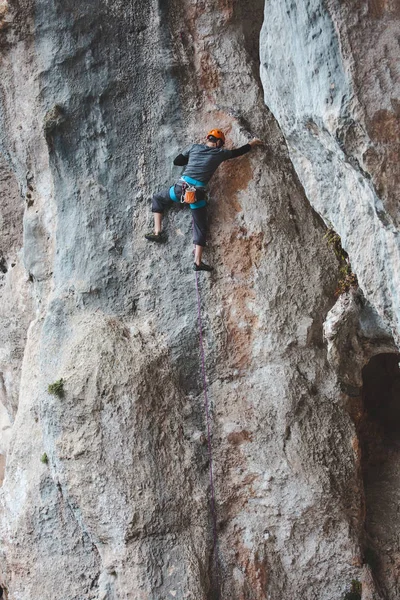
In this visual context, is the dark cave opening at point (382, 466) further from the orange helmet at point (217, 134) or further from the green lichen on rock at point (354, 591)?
the orange helmet at point (217, 134)

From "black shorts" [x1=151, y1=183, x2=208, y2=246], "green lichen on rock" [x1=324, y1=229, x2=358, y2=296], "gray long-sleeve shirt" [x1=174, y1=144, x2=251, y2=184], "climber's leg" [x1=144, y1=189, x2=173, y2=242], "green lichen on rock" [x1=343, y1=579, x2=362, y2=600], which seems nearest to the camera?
"green lichen on rock" [x1=343, y1=579, x2=362, y2=600]

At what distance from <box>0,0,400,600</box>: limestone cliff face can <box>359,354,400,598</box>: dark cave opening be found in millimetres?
26

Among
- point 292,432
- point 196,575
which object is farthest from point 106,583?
point 292,432

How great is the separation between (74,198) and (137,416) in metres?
2.84

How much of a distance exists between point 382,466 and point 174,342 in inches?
122

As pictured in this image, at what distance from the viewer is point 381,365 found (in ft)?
30.1

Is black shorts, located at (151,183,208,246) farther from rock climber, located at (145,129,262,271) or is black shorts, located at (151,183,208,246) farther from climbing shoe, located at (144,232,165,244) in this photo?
climbing shoe, located at (144,232,165,244)

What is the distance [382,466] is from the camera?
27.5 feet

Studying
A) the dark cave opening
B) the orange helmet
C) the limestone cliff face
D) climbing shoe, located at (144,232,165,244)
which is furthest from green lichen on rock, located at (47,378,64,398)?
the dark cave opening

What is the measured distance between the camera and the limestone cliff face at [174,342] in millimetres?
7156

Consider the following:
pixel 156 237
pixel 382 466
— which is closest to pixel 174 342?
pixel 156 237

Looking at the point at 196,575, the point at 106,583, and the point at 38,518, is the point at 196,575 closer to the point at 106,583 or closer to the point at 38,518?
the point at 106,583

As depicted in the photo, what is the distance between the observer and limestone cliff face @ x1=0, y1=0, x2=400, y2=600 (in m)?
7.16

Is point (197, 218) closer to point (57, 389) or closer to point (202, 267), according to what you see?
point (202, 267)
